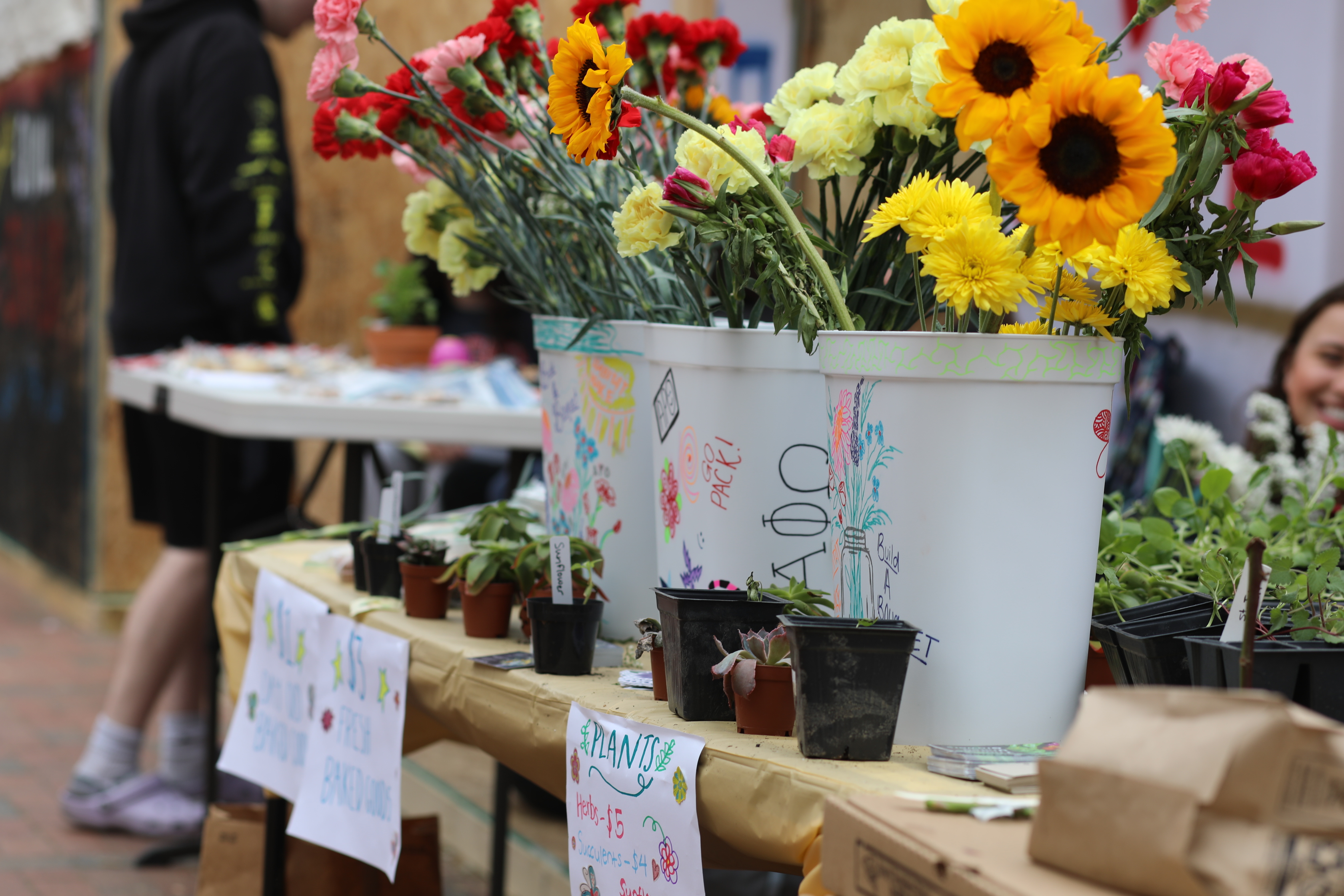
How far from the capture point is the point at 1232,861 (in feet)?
2.00

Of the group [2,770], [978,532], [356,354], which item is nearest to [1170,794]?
[978,532]

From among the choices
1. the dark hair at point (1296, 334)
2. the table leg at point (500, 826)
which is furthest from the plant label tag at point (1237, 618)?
the dark hair at point (1296, 334)

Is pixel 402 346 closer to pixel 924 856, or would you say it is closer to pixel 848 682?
pixel 848 682

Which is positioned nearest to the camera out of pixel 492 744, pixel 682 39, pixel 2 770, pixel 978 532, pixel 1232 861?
pixel 1232 861

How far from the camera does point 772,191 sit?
3.08 ft

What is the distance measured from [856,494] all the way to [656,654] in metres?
0.24

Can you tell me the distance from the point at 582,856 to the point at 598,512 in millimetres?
360

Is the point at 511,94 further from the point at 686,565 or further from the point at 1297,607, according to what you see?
the point at 1297,607

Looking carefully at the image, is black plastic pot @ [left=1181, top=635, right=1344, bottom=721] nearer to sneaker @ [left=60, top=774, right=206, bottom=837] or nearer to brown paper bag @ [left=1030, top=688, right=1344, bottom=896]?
brown paper bag @ [left=1030, top=688, right=1344, bottom=896]

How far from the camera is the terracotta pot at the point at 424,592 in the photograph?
1394 mm

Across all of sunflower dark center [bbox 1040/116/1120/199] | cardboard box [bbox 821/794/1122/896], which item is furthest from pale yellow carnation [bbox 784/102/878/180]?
cardboard box [bbox 821/794/1122/896]

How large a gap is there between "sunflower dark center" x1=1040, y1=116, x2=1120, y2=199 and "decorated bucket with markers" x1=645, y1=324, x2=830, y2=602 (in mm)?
321

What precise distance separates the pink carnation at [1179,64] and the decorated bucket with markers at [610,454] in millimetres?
499

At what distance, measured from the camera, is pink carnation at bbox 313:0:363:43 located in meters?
1.22
